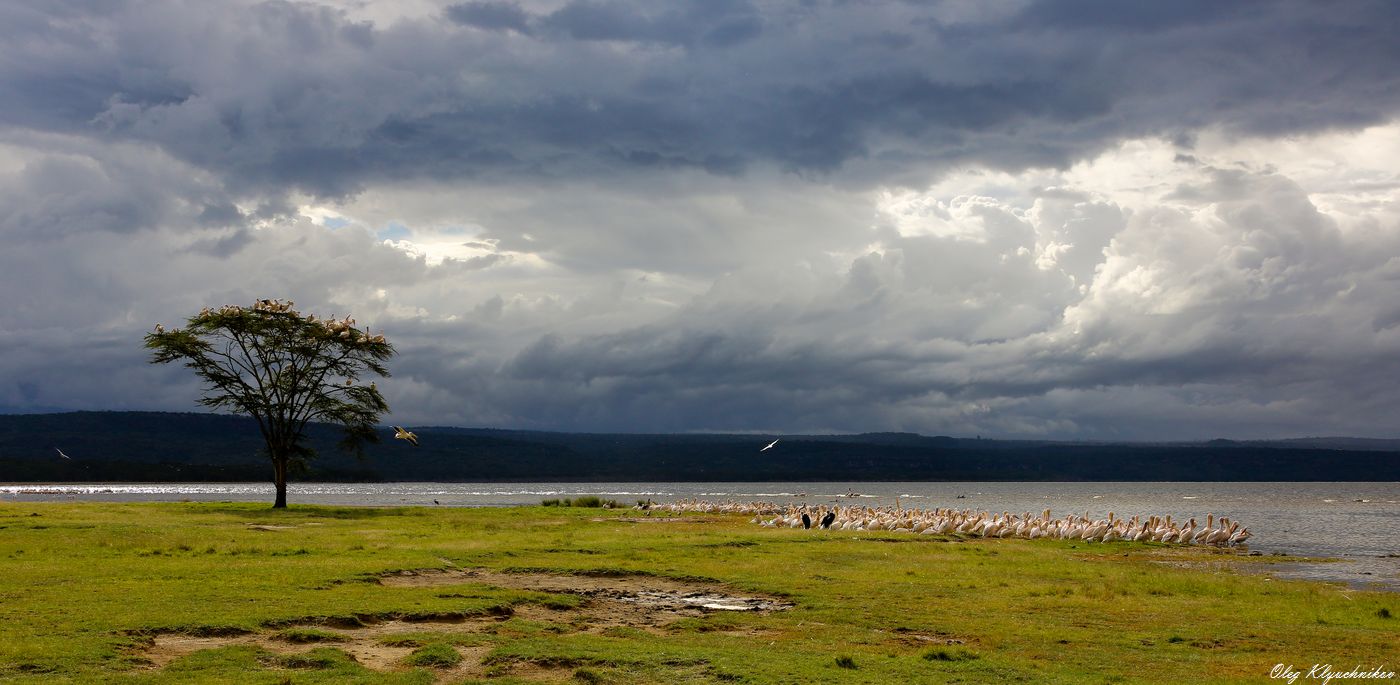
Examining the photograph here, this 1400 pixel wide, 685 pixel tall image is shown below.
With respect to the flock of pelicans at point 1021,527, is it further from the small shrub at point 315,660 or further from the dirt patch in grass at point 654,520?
the small shrub at point 315,660

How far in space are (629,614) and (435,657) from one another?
620cm

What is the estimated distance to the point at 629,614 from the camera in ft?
73.7

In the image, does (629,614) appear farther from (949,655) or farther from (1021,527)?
(1021,527)

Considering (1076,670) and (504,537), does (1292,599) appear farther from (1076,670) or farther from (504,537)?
(504,537)

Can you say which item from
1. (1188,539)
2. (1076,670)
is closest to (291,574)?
(1076,670)

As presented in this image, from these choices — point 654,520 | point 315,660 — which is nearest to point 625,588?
point 315,660

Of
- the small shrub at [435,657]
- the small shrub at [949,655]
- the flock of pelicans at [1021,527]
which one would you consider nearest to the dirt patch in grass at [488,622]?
the small shrub at [435,657]

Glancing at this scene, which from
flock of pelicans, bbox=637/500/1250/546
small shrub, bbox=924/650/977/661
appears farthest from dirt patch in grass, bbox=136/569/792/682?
flock of pelicans, bbox=637/500/1250/546

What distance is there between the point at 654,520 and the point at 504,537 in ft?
53.7

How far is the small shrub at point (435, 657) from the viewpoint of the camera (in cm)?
1664

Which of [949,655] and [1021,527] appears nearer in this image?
[949,655]

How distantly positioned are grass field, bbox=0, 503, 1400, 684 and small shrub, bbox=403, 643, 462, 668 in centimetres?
5

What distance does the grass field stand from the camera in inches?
649

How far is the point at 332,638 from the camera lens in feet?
60.6
